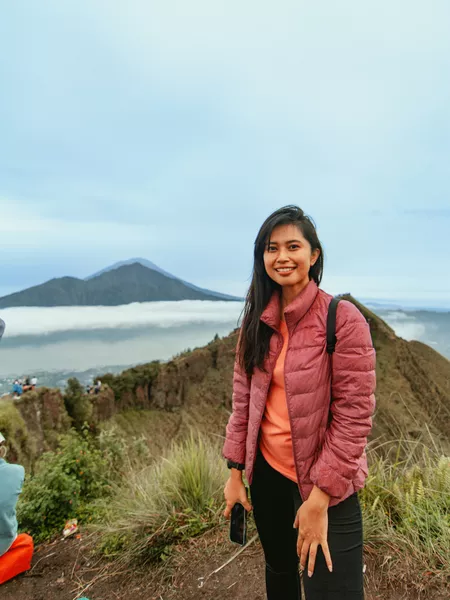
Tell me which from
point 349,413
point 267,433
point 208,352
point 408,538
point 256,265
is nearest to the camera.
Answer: point 349,413

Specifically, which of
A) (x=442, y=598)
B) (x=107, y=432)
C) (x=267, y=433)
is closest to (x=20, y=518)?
(x=107, y=432)

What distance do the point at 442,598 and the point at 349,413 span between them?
1.70 m

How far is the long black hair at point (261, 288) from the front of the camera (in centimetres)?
171

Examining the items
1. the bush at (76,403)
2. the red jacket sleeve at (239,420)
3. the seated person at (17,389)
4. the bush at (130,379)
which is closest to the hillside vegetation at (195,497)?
the red jacket sleeve at (239,420)

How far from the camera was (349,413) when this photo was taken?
1.44 meters

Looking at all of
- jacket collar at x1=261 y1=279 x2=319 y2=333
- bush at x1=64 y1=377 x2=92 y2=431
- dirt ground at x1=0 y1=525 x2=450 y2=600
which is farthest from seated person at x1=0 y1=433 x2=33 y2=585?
bush at x1=64 y1=377 x2=92 y2=431

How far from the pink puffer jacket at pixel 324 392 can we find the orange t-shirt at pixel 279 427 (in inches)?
1.3

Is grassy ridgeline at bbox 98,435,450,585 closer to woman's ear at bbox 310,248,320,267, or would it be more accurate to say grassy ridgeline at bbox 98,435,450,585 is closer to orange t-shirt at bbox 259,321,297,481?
orange t-shirt at bbox 259,321,297,481

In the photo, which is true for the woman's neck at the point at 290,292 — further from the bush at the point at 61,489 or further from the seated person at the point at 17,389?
the seated person at the point at 17,389

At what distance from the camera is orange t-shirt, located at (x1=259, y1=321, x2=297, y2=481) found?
166cm

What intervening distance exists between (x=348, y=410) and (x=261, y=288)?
0.68 m

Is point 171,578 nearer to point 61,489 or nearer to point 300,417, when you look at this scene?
point 61,489

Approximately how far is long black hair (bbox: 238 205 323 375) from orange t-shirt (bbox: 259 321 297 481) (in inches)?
3.8

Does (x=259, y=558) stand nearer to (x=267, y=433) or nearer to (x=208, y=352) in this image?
(x=267, y=433)
